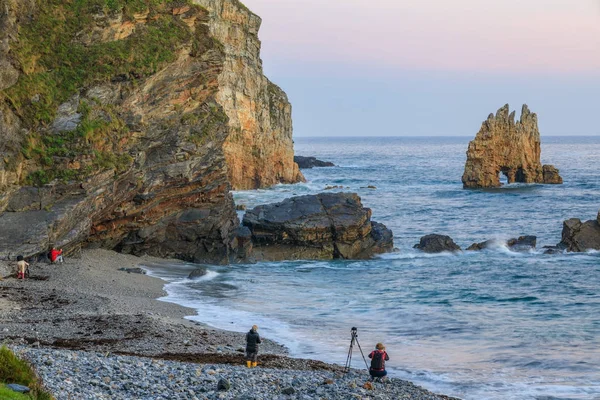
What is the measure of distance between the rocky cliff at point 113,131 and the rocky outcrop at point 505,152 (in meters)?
51.5

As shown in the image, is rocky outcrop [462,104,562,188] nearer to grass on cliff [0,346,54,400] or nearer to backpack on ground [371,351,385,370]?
backpack on ground [371,351,385,370]

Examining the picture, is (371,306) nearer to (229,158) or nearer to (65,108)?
(65,108)

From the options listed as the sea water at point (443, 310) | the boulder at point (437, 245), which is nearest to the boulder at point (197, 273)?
the sea water at point (443, 310)

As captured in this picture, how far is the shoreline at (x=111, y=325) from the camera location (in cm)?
2255

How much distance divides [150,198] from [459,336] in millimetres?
19833

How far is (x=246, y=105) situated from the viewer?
93312 millimetres

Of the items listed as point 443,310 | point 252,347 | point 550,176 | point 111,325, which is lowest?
point 443,310

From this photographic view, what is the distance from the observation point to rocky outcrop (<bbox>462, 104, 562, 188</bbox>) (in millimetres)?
90875

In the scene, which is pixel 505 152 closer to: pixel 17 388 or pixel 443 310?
pixel 443 310

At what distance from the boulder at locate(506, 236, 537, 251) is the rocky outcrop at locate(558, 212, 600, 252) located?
237 cm

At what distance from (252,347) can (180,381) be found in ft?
14.2

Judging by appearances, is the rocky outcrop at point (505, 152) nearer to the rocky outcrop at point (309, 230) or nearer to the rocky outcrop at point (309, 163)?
the rocky outcrop at point (309, 230)

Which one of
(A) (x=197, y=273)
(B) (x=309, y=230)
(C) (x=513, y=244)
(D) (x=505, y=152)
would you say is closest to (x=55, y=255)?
(A) (x=197, y=273)

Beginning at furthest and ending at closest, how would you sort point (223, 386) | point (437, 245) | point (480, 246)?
point (480, 246) < point (437, 245) < point (223, 386)
